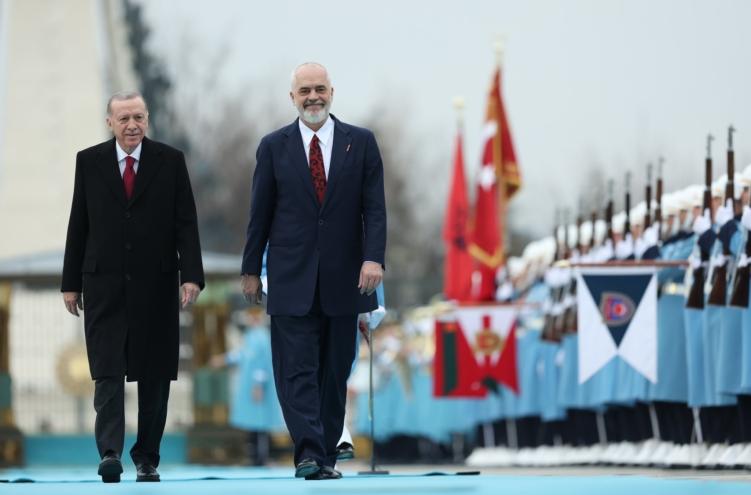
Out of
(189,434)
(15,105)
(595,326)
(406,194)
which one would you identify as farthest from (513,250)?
(595,326)

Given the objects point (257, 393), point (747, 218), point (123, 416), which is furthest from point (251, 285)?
point (257, 393)

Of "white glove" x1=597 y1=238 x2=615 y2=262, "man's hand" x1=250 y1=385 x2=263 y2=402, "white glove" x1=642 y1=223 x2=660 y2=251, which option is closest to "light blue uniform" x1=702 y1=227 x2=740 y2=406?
"white glove" x1=642 y1=223 x2=660 y2=251

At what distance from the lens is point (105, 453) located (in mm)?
10836

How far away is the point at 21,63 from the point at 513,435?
12.6 meters

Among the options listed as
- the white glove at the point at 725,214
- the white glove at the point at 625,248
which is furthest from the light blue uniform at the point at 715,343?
the white glove at the point at 625,248

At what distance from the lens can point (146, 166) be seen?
37.3ft

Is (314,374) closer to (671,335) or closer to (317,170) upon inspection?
(317,170)

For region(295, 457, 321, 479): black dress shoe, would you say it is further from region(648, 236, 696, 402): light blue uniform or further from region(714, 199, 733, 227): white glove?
region(648, 236, 696, 402): light blue uniform

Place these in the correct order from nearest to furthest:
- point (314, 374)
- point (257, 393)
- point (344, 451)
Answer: point (314, 374)
point (344, 451)
point (257, 393)

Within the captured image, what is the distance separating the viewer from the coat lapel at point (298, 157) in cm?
1105

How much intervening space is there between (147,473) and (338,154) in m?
1.85

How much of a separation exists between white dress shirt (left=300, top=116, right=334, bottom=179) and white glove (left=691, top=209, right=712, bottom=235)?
5.13 metres

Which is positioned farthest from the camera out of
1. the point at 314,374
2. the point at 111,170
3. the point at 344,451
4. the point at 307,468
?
the point at 344,451

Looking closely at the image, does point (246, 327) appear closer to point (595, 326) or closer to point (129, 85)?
point (595, 326)
